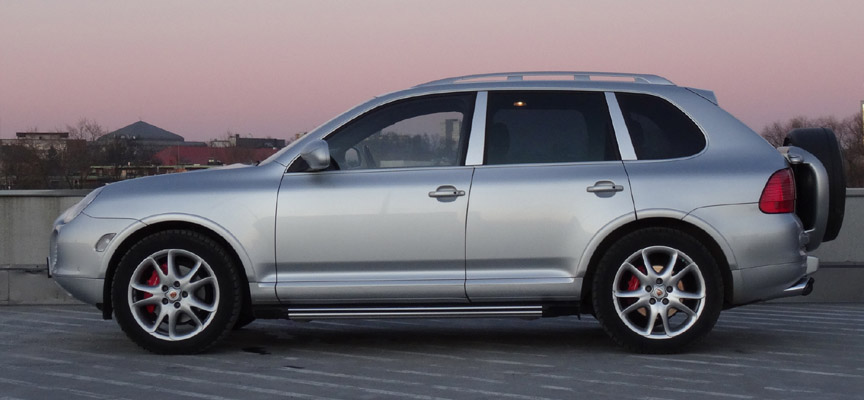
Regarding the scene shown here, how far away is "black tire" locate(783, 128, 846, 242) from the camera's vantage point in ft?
22.7

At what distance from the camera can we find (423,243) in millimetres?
6555

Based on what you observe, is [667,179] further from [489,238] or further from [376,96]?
[376,96]

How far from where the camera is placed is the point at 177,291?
672 centimetres

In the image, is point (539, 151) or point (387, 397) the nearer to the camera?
point (387, 397)

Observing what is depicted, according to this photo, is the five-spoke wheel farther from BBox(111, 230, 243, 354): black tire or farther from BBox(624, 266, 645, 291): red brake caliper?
BBox(624, 266, 645, 291): red brake caliper

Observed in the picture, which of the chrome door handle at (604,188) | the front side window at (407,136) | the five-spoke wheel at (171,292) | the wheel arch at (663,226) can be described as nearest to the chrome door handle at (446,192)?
the front side window at (407,136)

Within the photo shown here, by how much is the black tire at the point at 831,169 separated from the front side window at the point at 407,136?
2.12m

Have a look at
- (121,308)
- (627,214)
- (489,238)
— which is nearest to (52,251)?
(121,308)

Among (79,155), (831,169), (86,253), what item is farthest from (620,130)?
(79,155)

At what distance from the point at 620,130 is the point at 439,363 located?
68.0 inches

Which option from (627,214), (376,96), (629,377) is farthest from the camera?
(376,96)

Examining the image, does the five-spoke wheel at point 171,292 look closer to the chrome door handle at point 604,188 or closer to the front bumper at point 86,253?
the front bumper at point 86,253

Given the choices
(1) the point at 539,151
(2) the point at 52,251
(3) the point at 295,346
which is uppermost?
(1) the point at 539,151

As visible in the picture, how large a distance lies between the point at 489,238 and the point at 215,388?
1804mm
